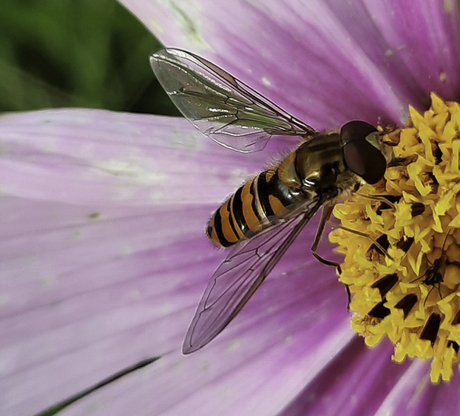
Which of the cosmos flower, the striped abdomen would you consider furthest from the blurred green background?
the striped abdomen

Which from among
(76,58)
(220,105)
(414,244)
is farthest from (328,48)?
(76,58)

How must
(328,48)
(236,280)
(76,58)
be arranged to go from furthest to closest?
(76,58) → (328,48) → (236,280)

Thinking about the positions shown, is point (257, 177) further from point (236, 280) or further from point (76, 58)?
point (76, 58)

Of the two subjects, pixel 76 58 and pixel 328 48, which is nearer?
pixel 328 48

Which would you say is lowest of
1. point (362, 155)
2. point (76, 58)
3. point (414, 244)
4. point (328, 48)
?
point (414, 244)

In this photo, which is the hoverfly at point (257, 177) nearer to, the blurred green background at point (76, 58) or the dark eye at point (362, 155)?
the dark eye at point (362, 155)

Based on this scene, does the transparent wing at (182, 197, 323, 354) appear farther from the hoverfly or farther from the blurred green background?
the blurred green background

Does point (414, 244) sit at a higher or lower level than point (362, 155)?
lower
